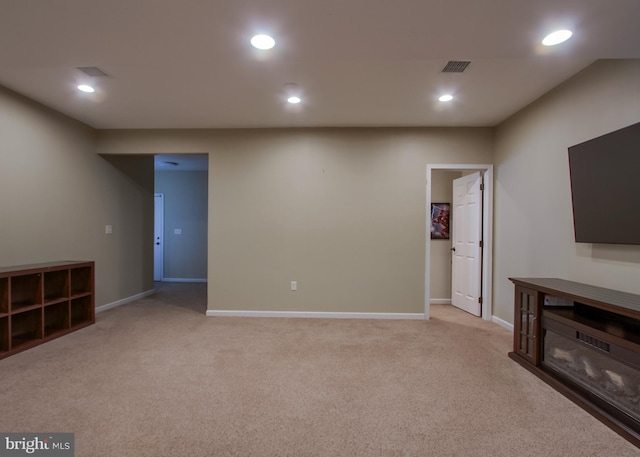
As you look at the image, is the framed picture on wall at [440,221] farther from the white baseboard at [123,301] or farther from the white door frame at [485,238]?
the white baseboard at [123,301]

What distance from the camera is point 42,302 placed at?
10.9ft

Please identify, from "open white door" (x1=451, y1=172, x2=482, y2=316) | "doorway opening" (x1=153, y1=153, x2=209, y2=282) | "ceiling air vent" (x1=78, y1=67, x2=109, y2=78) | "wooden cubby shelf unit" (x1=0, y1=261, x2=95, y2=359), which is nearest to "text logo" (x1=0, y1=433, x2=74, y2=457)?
"wooden cubby shelf unit" (x1=0, y1=261, x2=95, y2=359)

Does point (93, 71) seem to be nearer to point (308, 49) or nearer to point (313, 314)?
point (308, 49)

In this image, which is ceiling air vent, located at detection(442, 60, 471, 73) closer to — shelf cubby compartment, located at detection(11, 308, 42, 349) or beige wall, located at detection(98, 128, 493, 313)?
beige wall, located at detection(98, 128, 493, 313)

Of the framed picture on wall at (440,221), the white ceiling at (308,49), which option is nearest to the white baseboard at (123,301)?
the white ceiling at (308,49)

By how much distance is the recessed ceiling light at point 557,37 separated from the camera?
76.1 inches

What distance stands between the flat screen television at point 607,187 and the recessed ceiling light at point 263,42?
8.13ft

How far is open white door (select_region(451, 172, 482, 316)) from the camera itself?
174 inches

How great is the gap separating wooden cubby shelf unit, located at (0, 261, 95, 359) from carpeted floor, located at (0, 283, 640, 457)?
21 cm

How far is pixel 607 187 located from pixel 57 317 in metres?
5.55

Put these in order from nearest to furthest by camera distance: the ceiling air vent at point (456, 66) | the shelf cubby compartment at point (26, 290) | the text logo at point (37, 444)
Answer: the text logo at point (37, 444) → the ceiling air vent at point (456, 66) → the shelf cubby compartment at point (26, 290)

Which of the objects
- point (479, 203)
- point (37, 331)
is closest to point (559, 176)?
point (479, 203)

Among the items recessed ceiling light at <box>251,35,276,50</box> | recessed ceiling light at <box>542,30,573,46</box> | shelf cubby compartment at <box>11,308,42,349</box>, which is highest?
recessed ceiling light at <box>251,35,276,50</box>

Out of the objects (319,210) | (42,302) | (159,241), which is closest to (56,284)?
(42,302)
